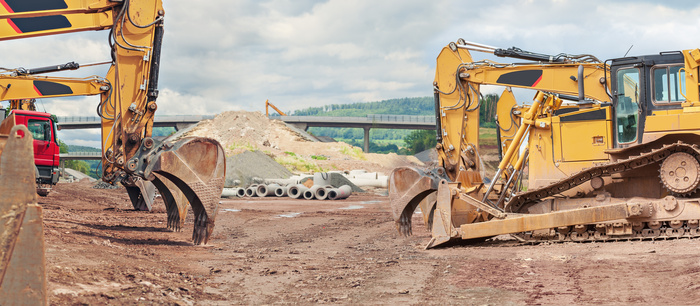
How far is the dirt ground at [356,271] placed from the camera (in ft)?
23.7

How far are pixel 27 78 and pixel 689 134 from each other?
1853cm

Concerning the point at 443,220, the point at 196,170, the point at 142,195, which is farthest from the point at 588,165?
the point at 142,195

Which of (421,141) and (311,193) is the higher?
(421,141)

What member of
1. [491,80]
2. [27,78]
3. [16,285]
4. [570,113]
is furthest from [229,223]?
[16,285]

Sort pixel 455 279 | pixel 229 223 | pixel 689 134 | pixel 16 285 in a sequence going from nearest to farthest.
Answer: pixel 16 285 < pixel 455 279 < pixel 689 134 < pixel 229 223

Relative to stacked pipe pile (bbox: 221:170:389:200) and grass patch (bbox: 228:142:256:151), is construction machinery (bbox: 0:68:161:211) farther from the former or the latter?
grass patch (bbox: 228:142:256:151)

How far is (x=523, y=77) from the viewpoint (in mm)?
14703

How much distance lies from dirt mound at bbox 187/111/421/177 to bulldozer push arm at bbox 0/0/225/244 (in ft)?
131

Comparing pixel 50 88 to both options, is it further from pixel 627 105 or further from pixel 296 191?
pixel 627 105

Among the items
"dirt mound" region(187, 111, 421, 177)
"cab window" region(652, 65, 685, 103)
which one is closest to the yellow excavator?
"cab window" region(652, 65, 685, 103)

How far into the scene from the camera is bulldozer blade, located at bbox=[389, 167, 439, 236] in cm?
1434

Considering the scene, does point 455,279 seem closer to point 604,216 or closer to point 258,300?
point 258,300

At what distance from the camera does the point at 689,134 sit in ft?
36.2

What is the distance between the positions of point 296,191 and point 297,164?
21.0 metres
